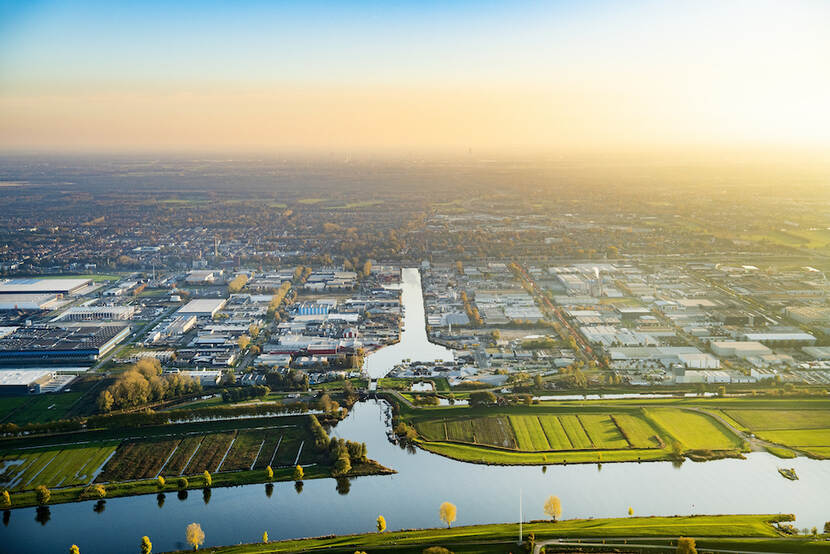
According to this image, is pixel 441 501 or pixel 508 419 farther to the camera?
pixel 508 419

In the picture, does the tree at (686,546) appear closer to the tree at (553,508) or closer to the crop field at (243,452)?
the tree at (553,508)

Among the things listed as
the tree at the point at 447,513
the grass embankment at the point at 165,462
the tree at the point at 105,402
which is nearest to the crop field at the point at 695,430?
the tree at the point at 447,513

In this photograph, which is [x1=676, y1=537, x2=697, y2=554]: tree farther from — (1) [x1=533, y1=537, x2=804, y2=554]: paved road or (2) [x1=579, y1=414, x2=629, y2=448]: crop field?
(2) [x1=579, y1=414, x2=629, y2=448]: crop field

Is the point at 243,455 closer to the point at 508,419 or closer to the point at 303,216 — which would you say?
the point at 508,419

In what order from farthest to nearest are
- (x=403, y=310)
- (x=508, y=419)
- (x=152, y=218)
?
(x=152, y=218) < (x=403, y=310) < (x=508, y=419)

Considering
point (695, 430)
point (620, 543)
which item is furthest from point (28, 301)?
point (695, 430)

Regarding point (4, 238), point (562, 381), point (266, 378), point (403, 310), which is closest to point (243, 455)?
point (266, 378)

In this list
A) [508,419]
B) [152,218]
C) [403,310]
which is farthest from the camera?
[152,218]
